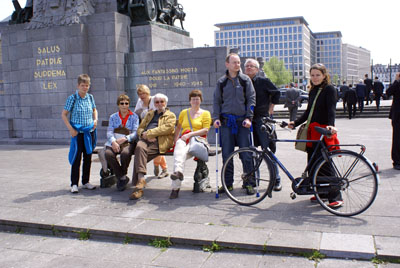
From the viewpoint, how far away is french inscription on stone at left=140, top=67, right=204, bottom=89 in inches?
499

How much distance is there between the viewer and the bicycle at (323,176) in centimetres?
473

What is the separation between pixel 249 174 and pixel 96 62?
9213 millimetres

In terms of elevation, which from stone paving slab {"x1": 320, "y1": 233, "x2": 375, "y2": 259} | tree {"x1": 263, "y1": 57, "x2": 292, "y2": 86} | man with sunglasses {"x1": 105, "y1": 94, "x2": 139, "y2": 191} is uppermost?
tree {"x1": 263, "y1": 57, "x2": 292, "y2": 86}

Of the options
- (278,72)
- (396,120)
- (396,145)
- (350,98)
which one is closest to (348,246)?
(396,145)

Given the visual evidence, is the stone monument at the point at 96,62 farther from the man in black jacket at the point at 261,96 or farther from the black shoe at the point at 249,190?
the black shoe at the point at 249,190

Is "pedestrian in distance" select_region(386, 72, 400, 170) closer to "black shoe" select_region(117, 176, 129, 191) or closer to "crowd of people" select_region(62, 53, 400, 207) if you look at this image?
"crowd of people" select_region(62, 53, 400, 207)

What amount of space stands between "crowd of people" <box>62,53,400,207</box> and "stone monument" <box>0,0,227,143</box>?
5.69 metres

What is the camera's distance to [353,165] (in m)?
4.72

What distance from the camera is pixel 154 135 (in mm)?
6352

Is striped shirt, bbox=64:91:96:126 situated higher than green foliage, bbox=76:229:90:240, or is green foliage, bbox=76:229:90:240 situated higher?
striped shirt, bbox=64:91:96:126

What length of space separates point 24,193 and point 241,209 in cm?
356

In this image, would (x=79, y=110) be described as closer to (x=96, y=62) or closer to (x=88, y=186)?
(x=88, y=186)

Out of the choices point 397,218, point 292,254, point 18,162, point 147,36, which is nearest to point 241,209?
point 292,254

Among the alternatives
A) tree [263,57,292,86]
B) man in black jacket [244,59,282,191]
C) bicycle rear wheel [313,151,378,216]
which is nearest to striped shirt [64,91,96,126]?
man in black jacket [244,59,282,191]
